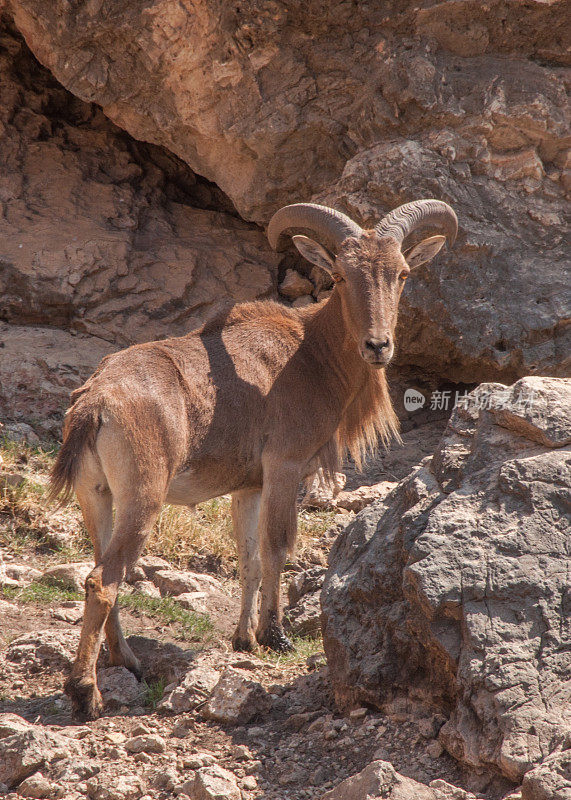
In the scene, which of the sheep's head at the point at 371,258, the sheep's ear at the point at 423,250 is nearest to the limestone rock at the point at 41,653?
the sheep's head at the point at 371,258

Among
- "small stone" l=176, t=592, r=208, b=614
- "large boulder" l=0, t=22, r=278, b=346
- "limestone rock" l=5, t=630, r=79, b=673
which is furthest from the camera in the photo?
"large boulder" l=0, t=22, r=278, b=346

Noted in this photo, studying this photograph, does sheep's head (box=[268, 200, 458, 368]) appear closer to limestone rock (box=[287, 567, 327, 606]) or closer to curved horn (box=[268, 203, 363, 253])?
curved horn (box=[268, 203, 363, 253])

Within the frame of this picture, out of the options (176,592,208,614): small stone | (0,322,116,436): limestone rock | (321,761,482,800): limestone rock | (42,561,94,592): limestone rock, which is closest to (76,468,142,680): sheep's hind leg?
(176,592,208,614): small stone

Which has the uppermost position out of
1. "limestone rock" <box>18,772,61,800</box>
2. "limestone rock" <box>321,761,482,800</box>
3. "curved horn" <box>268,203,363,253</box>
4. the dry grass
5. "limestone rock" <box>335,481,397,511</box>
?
"curved horn" <box>268,203,363,253</box>

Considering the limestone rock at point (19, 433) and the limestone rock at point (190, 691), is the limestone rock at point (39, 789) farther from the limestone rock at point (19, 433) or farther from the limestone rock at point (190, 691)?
the limestone rock at point (19, 433)

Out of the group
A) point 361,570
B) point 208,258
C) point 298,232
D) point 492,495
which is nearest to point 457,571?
point 492,495

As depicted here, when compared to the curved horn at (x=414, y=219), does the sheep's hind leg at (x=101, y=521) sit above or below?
below

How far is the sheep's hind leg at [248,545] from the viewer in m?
5.84

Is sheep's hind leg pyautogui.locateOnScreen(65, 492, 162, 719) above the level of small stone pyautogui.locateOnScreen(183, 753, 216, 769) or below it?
above

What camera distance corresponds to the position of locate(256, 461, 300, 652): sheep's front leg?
559cm

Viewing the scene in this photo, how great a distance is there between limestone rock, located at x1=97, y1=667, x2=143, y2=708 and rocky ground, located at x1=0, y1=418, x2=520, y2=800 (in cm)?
1

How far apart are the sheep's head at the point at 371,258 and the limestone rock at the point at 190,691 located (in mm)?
2299

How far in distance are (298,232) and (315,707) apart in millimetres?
5686

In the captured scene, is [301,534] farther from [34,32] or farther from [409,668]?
[34,32]
